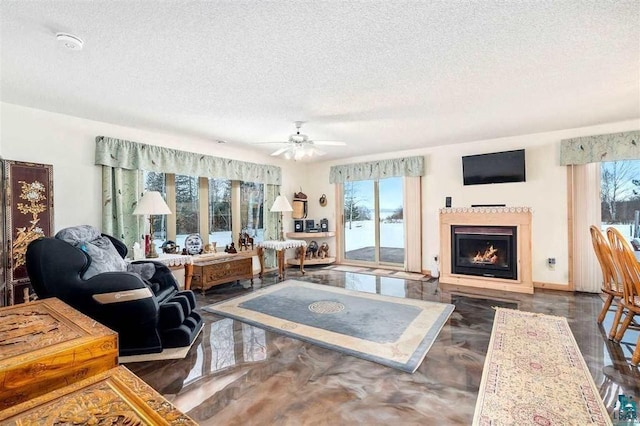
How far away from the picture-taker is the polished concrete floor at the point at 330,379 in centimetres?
178

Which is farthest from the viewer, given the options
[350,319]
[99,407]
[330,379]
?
[350,319]

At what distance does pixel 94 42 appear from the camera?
2008mm

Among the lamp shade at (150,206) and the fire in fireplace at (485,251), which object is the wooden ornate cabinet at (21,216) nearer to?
the lamp shade at (150,206)

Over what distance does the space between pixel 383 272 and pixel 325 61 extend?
431 cm

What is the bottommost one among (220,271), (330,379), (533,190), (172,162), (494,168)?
(330,379)

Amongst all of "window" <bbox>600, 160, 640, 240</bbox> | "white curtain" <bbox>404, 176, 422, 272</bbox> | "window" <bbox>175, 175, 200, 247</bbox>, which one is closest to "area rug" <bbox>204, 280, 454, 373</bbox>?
"window" <bbox>175, 175, 200, 247</bbox>

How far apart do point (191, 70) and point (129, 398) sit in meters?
2.38

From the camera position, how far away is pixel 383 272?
5.72m

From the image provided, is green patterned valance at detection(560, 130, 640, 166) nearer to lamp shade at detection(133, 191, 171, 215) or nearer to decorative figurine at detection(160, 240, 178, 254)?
lamp shade at detection(133, 191, 171, 215)

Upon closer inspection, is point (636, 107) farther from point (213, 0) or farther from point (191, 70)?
point (191, 70)

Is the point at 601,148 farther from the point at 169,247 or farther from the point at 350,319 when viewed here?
the point at 169,247

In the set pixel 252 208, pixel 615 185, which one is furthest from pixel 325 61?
pixel 615 185

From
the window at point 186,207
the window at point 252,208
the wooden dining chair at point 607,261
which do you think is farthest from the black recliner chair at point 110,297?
the wooden dining chair at point 607,261

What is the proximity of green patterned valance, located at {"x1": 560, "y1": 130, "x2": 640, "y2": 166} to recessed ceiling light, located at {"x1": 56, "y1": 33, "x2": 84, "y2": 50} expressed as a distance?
562 cm
